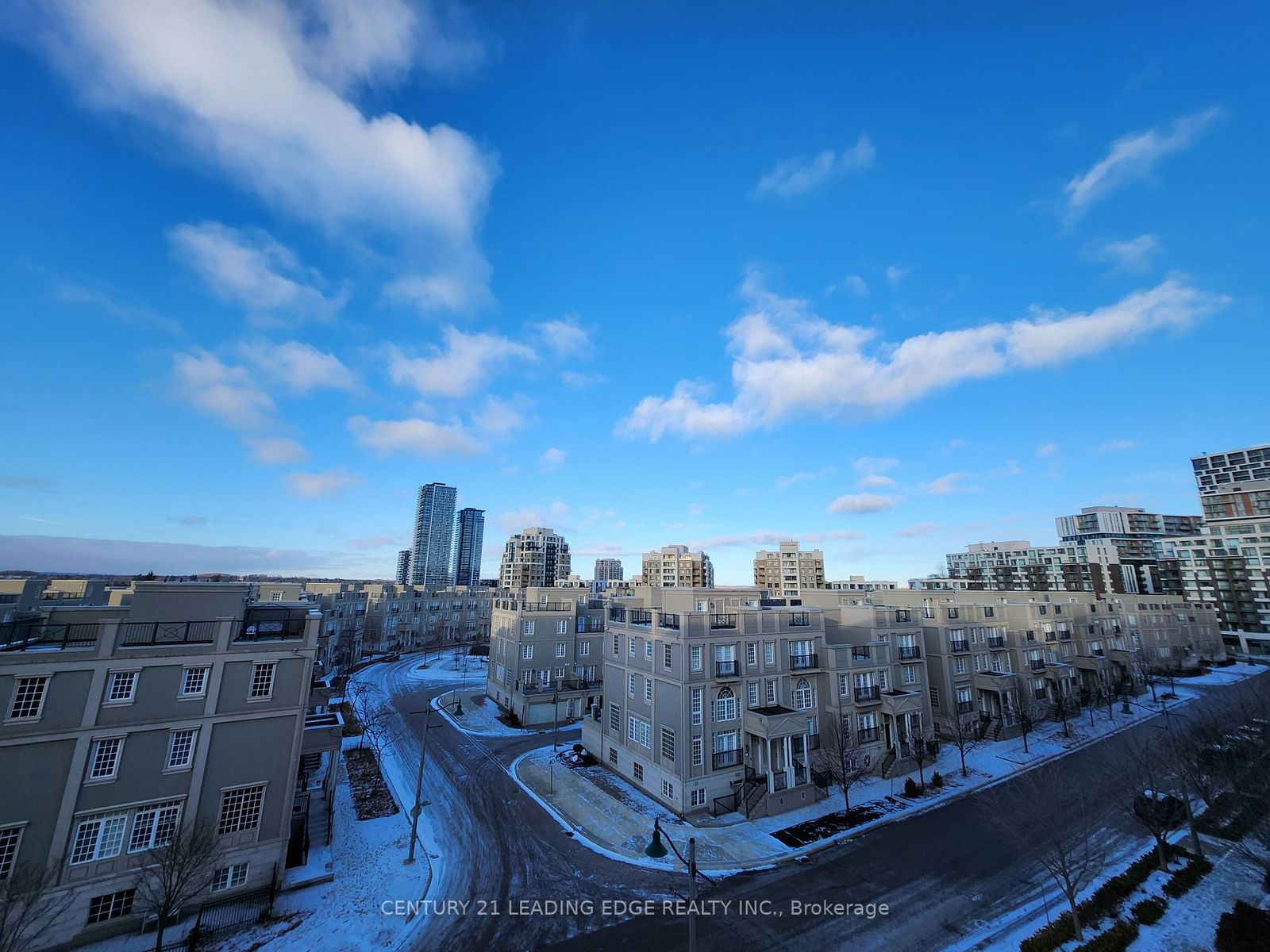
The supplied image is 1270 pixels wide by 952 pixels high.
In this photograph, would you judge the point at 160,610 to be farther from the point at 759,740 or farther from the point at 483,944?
the point at 759,740

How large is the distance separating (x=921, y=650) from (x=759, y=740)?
20232 mm

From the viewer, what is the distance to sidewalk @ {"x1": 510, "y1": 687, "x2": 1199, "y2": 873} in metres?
25.9

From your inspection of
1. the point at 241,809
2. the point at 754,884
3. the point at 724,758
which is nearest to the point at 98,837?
the point at 241,809

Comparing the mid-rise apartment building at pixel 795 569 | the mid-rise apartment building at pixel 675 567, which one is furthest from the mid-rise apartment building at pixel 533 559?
the mid-rise apartment building at pixel 795 569

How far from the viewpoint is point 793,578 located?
144 metres

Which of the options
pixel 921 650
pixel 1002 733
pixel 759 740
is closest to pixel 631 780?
pixel 759 740

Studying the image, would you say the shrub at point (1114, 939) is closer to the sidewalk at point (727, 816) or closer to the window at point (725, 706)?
the sidewalk at point (727, 816)

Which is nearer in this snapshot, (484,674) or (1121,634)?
(1121,634)

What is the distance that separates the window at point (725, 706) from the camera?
105 feet

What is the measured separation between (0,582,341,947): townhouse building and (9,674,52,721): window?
3 cm

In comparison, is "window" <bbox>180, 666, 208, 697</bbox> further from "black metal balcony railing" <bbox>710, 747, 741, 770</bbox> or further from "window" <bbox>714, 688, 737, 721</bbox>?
"black metal balcony railing" <bbox>710, 747, 741, 770</bbox>

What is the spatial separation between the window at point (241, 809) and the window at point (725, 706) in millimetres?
23626

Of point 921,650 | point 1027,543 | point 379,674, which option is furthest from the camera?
point 1027,543

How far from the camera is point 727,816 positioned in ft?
98.8
